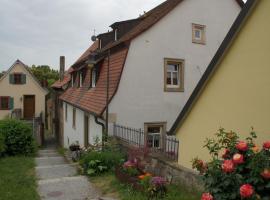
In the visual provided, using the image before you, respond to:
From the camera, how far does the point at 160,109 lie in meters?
14.1

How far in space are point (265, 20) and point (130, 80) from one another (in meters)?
8.22

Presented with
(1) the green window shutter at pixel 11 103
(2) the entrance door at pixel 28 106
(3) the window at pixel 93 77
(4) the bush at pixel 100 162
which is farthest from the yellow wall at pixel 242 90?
(2) the entrance door at pixel 28 106

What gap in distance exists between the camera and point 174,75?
1477cm

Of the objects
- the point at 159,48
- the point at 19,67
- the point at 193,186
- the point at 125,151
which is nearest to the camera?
the point at 193,186

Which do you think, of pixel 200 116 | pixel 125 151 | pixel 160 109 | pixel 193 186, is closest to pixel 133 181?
pixel 193 186

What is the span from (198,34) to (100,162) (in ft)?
24.6

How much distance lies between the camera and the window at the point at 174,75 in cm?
1430

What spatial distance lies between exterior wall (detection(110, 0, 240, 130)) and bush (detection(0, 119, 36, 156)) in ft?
18.8

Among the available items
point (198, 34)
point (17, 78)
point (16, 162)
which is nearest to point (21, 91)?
point (17, 78)

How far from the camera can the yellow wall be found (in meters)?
5.51

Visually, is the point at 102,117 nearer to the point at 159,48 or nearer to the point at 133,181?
the point at 159,48

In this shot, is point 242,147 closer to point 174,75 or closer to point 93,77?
point 174,75

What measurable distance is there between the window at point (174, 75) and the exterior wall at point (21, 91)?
1074 inches

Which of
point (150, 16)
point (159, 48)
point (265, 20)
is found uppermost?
point (150, 16)
